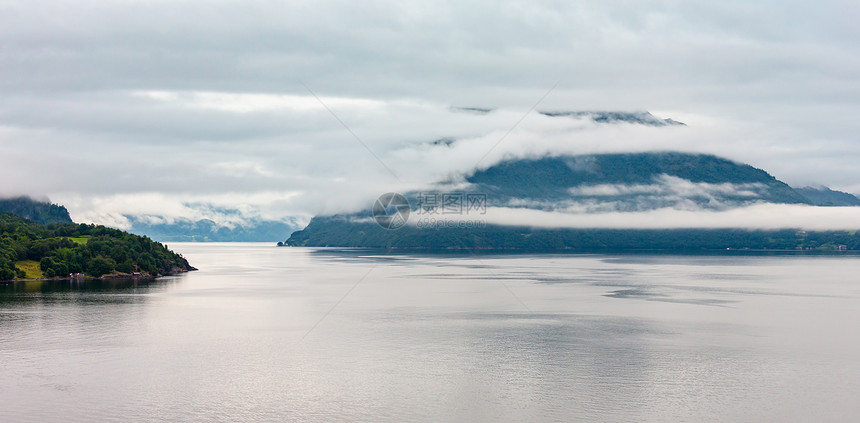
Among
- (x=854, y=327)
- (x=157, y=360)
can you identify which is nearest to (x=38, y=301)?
(x=157, y=360)

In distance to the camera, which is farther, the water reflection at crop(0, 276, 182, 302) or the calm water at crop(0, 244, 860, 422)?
the water reflection at crop(0, 276, 182, 302)

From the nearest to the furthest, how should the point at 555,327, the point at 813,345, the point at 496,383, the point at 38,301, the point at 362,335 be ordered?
the point at 496,383 < the point at 813,345 < the point at 362,335 < the point at 555,327 < the point at 38,301

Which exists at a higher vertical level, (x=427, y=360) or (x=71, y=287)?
(x=71, y=287)

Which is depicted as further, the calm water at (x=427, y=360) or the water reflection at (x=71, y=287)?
the water reflection at (x=71, y=287)

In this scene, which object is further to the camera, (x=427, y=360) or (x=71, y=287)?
(x=71, y=287)

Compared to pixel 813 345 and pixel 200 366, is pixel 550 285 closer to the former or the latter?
pixel 813 345

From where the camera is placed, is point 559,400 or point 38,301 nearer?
point 559,400

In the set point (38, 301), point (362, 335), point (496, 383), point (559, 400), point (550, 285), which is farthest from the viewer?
point (550, 285)

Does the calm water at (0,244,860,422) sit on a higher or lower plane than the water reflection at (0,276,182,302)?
lower
